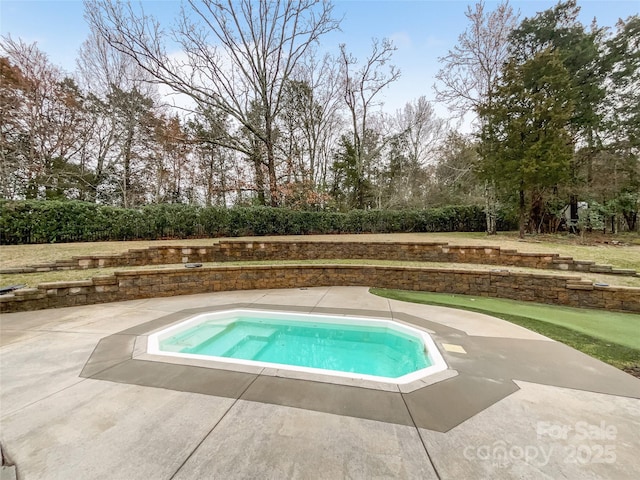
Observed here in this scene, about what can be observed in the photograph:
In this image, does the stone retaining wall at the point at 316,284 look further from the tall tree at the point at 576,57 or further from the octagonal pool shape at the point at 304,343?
the tall tree at the point at 576,57

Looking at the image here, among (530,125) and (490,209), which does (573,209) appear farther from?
(530,125)

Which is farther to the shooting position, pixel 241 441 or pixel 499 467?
pixel 241 441

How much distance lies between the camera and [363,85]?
1548 cm

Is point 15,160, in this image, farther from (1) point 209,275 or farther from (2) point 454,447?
(2) point 454,447

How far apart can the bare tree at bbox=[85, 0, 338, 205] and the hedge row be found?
219cm

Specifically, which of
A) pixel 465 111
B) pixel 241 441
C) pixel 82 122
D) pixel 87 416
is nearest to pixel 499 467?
pixel 241 441

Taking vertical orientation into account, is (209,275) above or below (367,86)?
below

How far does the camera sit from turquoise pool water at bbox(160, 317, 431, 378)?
293cm

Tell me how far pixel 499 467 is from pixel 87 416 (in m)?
2.58

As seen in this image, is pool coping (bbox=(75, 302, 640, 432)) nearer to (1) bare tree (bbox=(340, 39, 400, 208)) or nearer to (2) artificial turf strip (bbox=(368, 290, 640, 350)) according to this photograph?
(2) artificial turf strip (bbox=(368, 290, 640, 350))

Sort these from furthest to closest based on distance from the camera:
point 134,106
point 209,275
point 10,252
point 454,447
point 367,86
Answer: point 367,86 → point 134,106 → point 10,252 → point 209,275 → point 454,447

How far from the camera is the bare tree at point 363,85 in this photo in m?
14.6

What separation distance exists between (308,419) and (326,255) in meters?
6.47

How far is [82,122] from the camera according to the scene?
1201 centimetres
